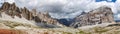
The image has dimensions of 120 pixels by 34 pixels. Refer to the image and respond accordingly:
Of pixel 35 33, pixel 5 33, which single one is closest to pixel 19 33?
pixel 5 33

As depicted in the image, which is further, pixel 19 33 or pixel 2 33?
pixel 19 33

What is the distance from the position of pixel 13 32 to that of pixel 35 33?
83.5 ft

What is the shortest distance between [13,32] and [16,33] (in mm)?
1637

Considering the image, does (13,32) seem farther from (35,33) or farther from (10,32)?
(35,33)

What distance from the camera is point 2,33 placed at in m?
50.9

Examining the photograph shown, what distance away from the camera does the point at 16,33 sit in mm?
54969

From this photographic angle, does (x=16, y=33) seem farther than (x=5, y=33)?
Yes

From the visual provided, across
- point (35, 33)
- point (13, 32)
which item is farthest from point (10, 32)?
point (35, 33)

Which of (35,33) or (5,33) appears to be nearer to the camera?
(5,33)

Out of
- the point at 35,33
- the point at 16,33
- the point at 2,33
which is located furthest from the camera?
the point at 35,33

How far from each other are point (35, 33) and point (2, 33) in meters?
28.2

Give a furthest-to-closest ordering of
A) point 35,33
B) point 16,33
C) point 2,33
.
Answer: point 35,33, point 16,33, point 2,33

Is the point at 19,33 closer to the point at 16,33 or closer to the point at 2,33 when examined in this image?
the point at 16,33

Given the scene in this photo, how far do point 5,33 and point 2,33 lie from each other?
69 centimetres
